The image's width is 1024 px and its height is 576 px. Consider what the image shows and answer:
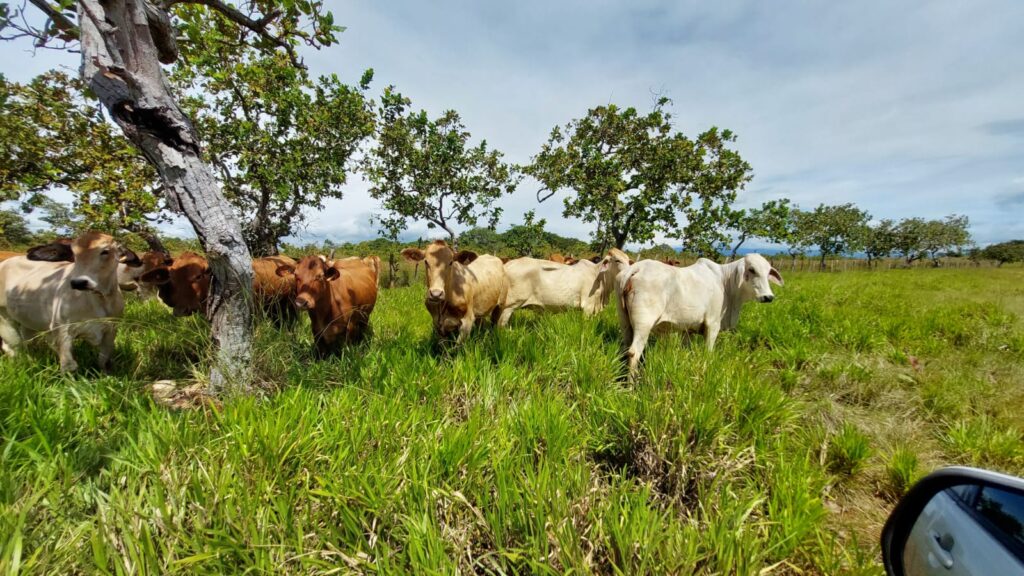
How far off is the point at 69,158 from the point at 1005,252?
11664cm

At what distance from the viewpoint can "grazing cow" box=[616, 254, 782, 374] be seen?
4176mm

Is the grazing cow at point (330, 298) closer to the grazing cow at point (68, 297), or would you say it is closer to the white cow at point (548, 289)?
the grazing cow at point (68, 297)

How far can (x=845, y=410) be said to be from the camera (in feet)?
11.1

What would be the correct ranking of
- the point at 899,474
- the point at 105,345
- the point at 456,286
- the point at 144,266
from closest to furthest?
the point at 899,474 < the point at 105,345 < the point at 144,266 < the point at 456,286

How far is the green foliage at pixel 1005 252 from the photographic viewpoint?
208 feet

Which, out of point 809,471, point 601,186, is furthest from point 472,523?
point 601,186

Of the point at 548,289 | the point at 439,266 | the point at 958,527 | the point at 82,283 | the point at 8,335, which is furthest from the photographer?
the point at 548,289

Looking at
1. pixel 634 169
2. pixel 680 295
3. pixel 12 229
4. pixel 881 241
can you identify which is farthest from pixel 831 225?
pixel 12 229

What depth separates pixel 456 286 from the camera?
15.5ft

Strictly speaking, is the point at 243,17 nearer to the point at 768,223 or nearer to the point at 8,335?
the point at 8,335

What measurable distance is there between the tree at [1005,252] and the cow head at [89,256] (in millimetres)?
108018

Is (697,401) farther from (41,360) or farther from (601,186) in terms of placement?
(601,186)

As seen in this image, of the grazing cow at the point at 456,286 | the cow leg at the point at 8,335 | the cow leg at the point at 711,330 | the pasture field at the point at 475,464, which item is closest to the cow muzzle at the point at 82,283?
the pasture field at the point at 475,464

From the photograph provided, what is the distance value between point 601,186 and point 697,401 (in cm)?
1275
